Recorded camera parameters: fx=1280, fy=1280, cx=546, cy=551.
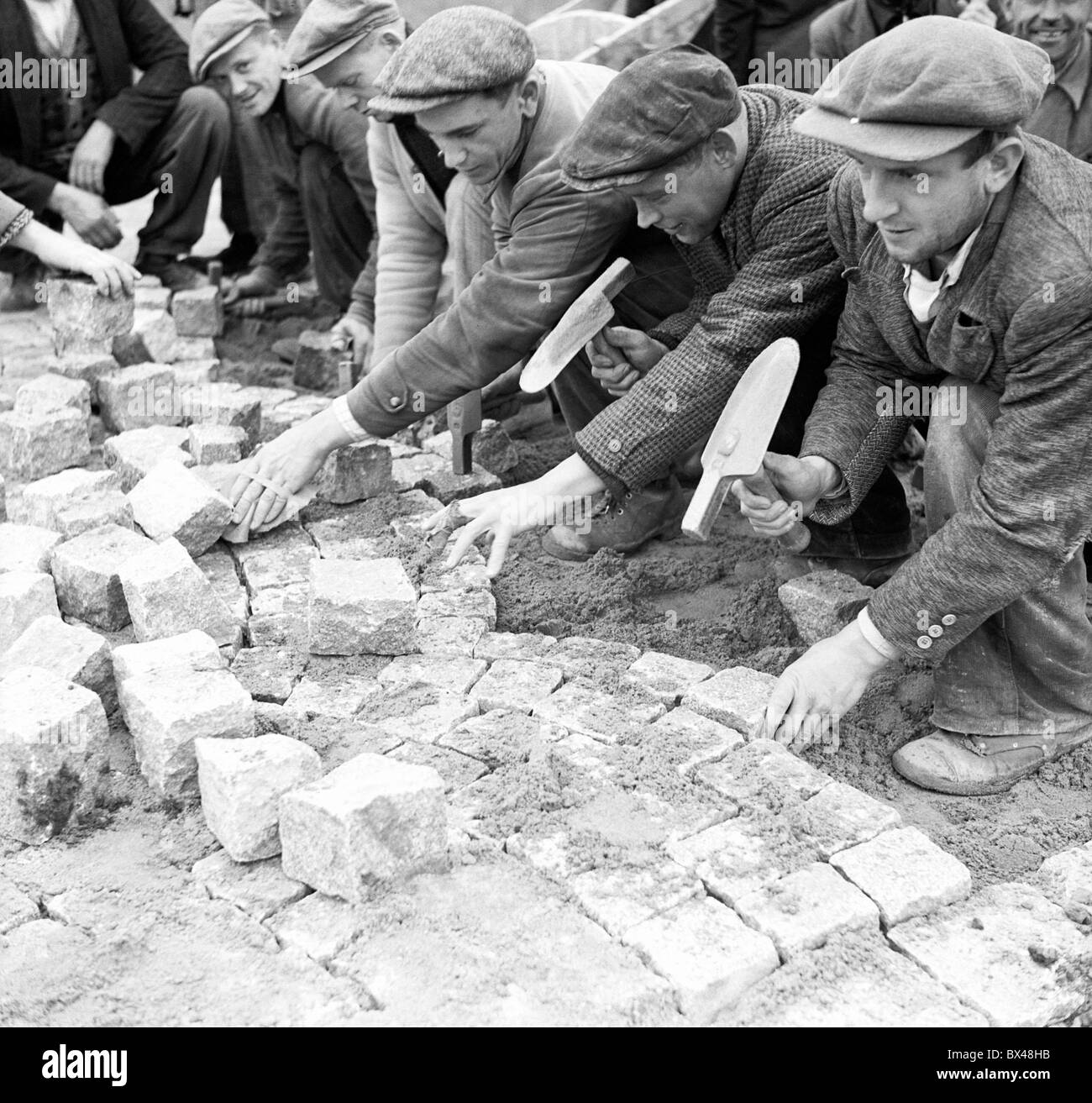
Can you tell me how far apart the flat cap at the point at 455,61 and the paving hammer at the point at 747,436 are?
45.3 inches

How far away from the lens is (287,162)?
6.46 metres

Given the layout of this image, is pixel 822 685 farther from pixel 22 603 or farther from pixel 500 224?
pixel 22 603

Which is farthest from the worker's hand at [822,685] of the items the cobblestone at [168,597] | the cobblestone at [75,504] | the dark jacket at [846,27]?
the dark jacket at [846,27]

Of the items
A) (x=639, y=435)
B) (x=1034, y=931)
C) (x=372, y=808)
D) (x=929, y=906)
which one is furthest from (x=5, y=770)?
(x=1034, y=931)

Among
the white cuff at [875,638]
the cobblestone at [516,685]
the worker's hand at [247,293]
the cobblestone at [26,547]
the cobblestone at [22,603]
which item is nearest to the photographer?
the white cuff at [875,638]

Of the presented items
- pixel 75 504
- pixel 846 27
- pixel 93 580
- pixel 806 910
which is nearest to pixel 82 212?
pixel 75 504

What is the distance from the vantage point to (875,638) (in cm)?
292

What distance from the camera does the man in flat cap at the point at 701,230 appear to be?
3.15 meters

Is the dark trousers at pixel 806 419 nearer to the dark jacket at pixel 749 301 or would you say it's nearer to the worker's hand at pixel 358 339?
the dark jacket at pixel 749 301

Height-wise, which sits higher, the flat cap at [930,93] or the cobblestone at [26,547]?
the flat cap at [930,93]

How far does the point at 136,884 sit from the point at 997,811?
6.47 ft

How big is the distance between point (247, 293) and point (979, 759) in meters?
4.80

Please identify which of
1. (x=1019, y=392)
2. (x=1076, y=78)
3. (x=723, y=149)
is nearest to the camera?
(x=1019, y=392)

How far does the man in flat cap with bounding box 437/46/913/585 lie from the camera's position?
315 cm
